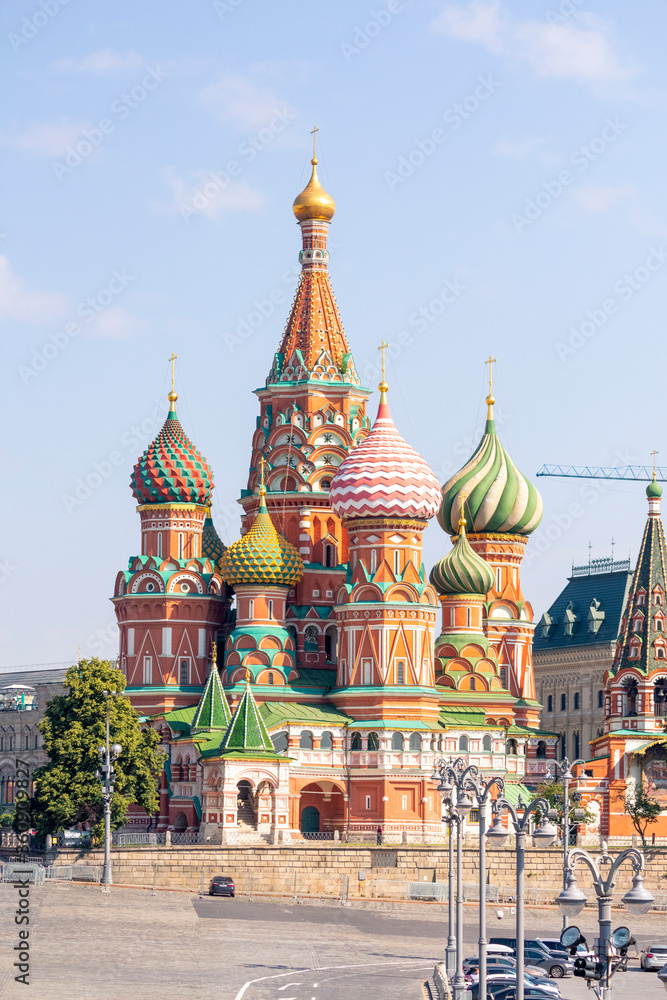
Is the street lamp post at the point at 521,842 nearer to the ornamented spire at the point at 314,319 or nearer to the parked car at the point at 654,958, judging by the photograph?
the parked car at the point at 654,958

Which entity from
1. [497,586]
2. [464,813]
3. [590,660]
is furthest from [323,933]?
[590,660]

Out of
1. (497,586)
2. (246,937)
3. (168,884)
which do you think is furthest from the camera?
(497,586)

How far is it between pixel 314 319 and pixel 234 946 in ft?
148

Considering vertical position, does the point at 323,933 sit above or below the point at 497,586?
below

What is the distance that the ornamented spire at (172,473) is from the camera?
83.4 m

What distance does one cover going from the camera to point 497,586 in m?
91.8

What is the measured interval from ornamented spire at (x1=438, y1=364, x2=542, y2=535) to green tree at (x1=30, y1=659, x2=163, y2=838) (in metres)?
25.4

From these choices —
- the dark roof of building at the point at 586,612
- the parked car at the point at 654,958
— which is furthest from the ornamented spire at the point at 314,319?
the parked car at the point at 654,958

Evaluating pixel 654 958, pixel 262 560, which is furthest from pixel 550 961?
pixel 262 560

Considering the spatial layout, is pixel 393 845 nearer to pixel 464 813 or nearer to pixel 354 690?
pixel 354 690

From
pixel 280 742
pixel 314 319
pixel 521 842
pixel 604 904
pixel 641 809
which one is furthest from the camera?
pixel 314 319

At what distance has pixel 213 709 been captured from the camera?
256 ft

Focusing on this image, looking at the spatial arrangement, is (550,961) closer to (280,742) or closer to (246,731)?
(246,731)

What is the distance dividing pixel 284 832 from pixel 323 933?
21.9 metres
